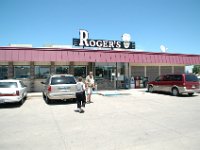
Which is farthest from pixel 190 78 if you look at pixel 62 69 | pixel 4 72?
pixel 4 72

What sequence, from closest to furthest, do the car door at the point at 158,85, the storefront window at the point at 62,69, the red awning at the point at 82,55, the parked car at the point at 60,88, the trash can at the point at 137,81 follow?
the parked car at the point at 60,88 → the red awning at the point at 82,55 → the car door at the point at 158,85 → the storefront window at the point at 62,69 → the trash can at the point at 137,81

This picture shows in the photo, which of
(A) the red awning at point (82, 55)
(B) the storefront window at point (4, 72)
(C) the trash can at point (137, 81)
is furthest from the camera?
(C) the trash can at point (137, 81)

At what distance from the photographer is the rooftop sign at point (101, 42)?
2392 cm

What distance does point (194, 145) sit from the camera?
18.4 ft

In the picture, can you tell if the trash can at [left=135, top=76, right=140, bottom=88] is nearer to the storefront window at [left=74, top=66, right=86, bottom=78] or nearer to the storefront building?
the storefront building

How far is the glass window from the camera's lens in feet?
68.7

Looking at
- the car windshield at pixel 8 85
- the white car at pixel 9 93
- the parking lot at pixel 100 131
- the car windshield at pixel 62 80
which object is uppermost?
the car windshield at pixel 62 80

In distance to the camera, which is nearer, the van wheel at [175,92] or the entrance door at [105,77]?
the van wheel at [175,92]

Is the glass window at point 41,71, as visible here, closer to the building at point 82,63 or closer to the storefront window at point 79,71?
the building at point 82,63

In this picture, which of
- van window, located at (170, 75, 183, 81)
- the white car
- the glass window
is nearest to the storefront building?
the glass window

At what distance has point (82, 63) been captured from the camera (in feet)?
72.8

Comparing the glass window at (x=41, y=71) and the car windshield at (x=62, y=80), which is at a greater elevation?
the glass window at (x=41, y=71)

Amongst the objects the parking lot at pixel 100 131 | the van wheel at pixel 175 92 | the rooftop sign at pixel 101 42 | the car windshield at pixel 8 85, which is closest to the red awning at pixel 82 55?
the rooftop sign at pixel 101 42

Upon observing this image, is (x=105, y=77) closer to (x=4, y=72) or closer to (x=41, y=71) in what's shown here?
(x=41, y=71)
